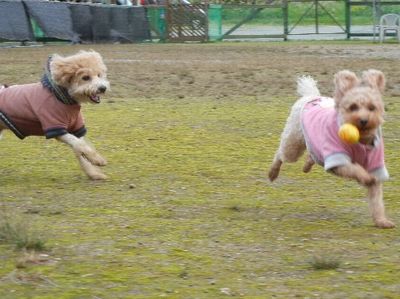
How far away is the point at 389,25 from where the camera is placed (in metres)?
30.5

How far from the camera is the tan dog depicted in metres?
7.92

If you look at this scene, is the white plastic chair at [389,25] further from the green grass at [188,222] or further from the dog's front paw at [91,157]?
the dog's front paw at [91,157]

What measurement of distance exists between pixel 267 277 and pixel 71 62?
382 centimetres

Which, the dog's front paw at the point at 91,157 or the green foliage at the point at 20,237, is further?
the dog's front paw at the point at 91,157

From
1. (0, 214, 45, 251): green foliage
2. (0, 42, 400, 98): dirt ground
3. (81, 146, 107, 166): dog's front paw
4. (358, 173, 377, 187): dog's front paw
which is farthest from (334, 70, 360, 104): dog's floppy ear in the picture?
(0, 42, 400, 98): dirt ground

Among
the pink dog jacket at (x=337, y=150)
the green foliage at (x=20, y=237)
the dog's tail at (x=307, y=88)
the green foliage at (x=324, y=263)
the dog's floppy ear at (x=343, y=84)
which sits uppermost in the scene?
the dog's floppy ear at (x=343, y=84)

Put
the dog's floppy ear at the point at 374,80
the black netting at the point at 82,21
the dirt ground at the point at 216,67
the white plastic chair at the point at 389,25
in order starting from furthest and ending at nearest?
the white plastic chair at the point at 389,25
the black netting at the point at 82,21
the dirt ground at the point at 216,67
the dog's floppy ear at the point at 374,80

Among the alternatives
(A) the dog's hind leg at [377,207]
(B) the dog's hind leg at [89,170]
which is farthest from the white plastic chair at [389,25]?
(A) the dog's hind leg at [377,207]

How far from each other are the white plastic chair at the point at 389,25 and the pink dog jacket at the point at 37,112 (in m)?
23.2

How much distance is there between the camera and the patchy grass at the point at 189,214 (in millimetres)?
4805

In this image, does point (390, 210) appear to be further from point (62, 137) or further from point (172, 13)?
point (172, 13)

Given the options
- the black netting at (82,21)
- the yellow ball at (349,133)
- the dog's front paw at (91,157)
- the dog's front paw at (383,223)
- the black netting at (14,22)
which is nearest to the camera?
the yellow ball at (349,133)

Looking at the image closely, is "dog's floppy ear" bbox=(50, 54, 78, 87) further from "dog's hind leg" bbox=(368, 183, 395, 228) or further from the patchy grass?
"dog's hind leg" bbox=(368, 183, 395, 228)

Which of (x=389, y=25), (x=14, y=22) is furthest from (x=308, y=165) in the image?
(x=389, y=25)
